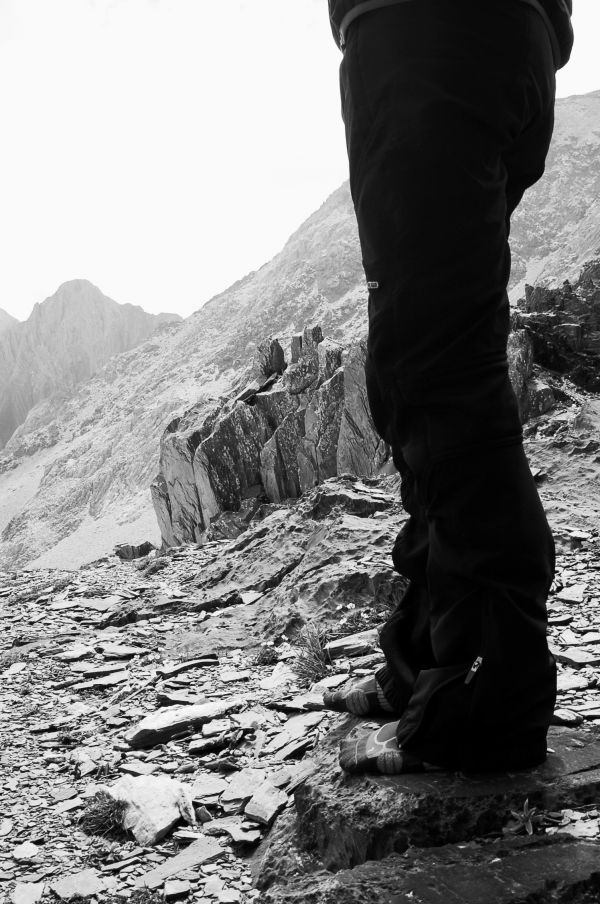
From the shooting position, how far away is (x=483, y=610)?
224 cm

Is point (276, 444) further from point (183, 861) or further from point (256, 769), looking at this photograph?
point (183, 861)

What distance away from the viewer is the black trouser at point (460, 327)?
7.03 feet

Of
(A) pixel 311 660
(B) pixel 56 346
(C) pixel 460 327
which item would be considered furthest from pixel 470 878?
(B) pixel 56 346

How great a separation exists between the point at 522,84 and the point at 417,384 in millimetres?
1066

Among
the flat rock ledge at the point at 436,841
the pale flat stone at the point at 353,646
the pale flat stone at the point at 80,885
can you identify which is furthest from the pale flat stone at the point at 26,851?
the pale flat stone at the point at 353,646

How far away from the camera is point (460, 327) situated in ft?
7.30

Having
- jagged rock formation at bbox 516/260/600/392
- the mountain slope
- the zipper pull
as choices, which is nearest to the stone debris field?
the zipper pull

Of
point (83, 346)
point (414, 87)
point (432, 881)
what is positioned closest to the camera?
Answer: point (432, 881)

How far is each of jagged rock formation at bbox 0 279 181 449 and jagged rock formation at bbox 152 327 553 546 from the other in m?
122

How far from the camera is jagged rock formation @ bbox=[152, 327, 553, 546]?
22344mm

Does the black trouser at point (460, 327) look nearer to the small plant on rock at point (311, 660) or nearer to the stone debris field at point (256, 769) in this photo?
the stone debris field at point (256, 769)

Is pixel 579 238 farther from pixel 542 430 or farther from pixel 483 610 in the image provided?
pixel 483 610

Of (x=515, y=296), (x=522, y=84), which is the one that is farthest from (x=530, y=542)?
(x=515, y=296)

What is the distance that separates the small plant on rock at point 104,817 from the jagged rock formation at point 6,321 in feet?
525
